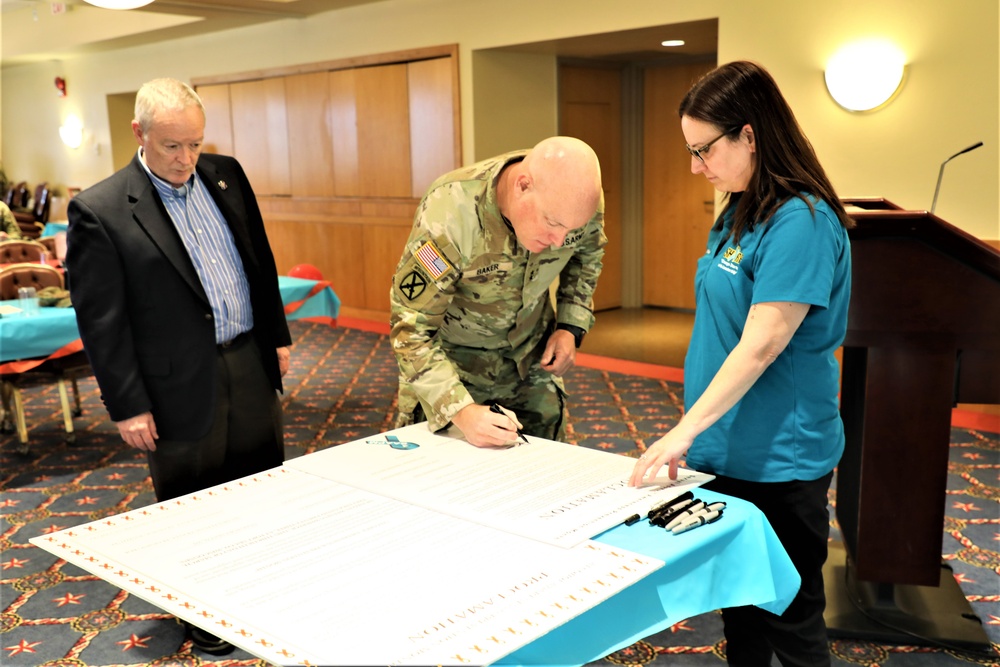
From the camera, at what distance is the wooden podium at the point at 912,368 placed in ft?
7.67

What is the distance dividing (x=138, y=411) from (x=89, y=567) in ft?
3.71

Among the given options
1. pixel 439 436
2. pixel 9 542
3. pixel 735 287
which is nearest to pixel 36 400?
pixel 9 542

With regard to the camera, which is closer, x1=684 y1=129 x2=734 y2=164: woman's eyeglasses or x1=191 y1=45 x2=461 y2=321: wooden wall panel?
x1=684 y1=129 x2=734 y2=164: woman's eyeglasses

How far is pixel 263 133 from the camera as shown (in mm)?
9500

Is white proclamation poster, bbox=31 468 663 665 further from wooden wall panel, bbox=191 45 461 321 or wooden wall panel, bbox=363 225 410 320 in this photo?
wooden wall panel, bbox=363 225 410 320

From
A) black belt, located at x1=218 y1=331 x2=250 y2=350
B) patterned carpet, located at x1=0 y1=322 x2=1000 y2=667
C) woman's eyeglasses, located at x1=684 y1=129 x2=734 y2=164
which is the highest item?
woman's eyeglasses, located at x1=684 y1=129 x2=734 y2=164

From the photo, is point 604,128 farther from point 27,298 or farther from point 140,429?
point 140,429

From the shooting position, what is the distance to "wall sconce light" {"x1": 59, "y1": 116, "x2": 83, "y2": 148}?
42.6 feet

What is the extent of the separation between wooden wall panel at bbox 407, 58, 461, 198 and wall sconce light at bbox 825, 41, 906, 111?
10.9ft

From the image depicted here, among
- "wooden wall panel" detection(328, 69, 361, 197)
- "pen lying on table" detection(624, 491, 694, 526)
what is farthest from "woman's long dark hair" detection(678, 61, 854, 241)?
"wooden wall panel" detection(328, 69, 361, 197)

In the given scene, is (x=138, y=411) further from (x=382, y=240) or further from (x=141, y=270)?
(x=382, y=240)

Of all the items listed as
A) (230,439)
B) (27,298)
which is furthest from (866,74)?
(27,298)

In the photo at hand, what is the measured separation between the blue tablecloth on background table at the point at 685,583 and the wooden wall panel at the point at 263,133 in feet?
28.1

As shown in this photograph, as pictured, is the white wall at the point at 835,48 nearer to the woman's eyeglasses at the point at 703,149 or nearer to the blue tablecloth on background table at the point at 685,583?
the woman's eyeglasses at the point at 703,149
